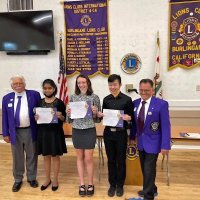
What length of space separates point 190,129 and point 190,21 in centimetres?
210

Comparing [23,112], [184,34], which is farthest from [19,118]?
[184,34]

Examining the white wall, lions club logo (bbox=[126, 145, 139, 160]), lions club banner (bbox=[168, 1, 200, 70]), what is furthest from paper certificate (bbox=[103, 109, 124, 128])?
lions club banner (bbox=[168, 1, 200, 70])

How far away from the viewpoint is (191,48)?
15.5 ft

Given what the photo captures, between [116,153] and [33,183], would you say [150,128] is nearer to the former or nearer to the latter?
[116,153]

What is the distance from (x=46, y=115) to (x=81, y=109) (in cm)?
47

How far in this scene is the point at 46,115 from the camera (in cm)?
317

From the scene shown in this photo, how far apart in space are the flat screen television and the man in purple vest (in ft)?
9.64

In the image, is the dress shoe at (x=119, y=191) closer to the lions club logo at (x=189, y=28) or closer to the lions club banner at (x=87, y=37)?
the lions club banner at (x=87, y=37)

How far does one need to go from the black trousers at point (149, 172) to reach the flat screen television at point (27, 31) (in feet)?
10.5

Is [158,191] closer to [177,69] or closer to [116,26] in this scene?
[177,69]

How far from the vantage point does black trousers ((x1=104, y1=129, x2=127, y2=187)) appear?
3.04 metres

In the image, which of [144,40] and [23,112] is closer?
[23,112]

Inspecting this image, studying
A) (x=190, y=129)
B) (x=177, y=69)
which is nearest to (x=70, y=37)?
(x=177, y=69)

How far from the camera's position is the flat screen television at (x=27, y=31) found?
201 inches
